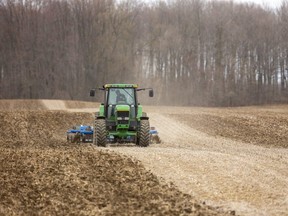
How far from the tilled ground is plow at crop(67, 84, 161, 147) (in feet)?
8.67

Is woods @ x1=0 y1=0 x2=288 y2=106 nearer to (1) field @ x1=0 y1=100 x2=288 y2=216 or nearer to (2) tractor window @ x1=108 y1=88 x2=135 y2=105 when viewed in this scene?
(2) tractor window @ x1=108 y1=88 x2=135 y2=105

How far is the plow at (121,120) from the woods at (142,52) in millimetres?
40445

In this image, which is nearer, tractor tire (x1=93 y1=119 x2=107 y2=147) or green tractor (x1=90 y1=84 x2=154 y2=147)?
tractor tire (x1=93 y1=119 x2=107 y2=147)

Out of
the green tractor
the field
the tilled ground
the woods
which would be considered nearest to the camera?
the tilled ground

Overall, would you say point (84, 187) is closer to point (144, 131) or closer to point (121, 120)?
point (144, 131)

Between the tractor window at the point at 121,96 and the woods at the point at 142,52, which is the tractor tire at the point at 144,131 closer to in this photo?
the tractor window at the point at 121,96

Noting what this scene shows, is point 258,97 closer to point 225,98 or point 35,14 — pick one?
point 225,98

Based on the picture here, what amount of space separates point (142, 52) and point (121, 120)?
4469 centimetres

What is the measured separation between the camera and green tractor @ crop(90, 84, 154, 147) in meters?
20.2

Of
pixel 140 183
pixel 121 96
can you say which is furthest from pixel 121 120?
pixel 140 183

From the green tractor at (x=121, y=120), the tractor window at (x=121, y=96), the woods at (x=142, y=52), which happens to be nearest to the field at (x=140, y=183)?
the green tractor at (x=121, y=120)

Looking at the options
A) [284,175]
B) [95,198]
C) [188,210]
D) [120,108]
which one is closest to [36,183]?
[95,198]

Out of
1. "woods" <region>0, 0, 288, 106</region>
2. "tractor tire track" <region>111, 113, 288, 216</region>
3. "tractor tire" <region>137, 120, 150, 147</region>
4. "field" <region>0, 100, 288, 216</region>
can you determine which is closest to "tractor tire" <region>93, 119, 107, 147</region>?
"tractor tire" <region>137, 120, 150, 147</region>

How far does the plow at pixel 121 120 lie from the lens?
2023cm
